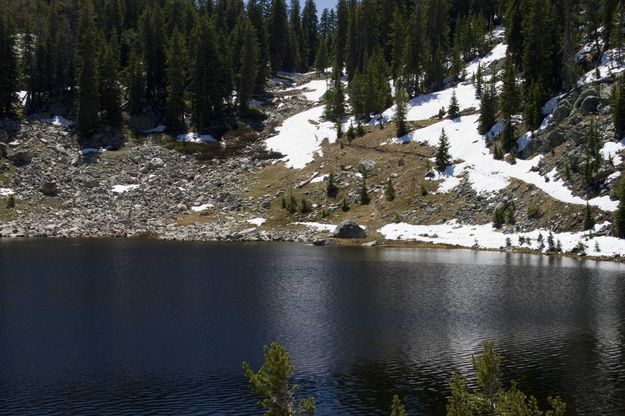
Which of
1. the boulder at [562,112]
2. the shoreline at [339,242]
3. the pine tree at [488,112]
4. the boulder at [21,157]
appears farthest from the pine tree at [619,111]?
the boulder at [21,157]

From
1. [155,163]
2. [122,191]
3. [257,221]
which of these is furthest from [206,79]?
[257,221]

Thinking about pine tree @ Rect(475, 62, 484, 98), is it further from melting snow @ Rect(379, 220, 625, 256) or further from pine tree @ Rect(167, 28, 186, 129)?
pine tree @ Rect(167, 28, 186, 129)

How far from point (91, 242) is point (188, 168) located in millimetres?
31349

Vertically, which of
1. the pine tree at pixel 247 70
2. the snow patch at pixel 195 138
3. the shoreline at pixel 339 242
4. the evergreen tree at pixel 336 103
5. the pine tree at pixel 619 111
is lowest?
the shoreline at pixel 339 242

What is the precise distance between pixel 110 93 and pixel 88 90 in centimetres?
510

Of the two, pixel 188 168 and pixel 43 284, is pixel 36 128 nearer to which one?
pixel 188 168

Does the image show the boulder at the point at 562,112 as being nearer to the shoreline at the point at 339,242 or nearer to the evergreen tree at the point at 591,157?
the evergreen tree at the point at 591,157

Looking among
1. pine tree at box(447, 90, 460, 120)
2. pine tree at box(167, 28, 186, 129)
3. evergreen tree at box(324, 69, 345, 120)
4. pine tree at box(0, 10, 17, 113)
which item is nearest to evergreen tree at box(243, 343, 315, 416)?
pine tree at box(447, 90, 460, 120)

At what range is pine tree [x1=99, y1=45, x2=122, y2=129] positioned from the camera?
401 ft

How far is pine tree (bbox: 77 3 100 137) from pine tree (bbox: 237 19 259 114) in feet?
96.1

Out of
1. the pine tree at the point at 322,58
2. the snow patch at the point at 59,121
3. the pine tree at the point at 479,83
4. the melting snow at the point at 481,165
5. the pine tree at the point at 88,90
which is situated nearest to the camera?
the melting snow at the point at 481,165

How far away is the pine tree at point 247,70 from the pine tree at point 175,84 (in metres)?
12.2

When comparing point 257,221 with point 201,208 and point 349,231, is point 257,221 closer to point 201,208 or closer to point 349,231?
point 201,208

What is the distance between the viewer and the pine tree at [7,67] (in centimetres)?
11456
